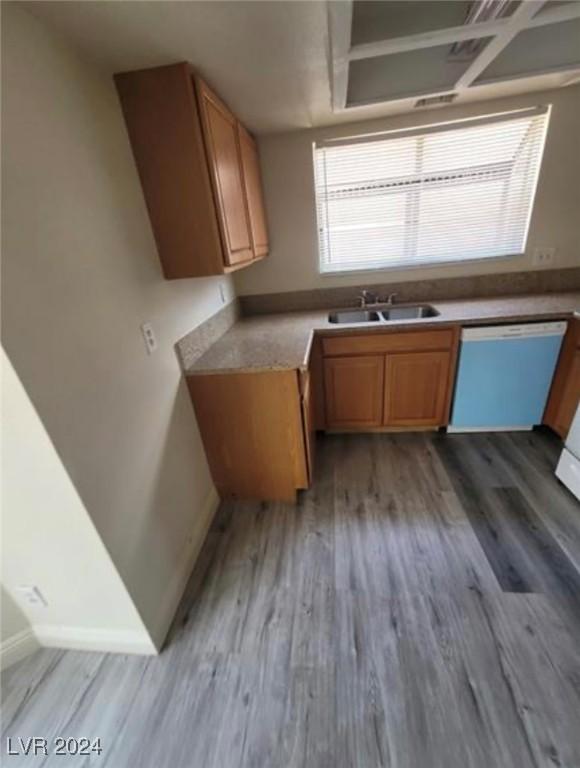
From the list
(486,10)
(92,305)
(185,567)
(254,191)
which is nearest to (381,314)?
(254,191)

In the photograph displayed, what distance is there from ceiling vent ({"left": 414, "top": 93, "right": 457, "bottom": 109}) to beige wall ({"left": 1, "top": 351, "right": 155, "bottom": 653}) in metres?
2.59

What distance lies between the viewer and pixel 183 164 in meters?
1.38

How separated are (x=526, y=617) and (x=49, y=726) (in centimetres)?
185

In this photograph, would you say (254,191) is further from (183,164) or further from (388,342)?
(388,342)

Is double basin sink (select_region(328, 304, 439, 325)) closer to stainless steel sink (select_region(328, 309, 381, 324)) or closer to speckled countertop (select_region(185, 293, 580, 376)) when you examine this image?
stainless steel sink (select_region(328, 309, 381, 324))

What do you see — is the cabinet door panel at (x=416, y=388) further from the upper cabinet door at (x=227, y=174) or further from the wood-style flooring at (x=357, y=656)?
the upper cabinet door at (x=227, y=174)

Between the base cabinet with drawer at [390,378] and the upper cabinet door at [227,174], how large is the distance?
0.88 metres

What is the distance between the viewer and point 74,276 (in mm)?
1045

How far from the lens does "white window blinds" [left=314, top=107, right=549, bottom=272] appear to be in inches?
88.9

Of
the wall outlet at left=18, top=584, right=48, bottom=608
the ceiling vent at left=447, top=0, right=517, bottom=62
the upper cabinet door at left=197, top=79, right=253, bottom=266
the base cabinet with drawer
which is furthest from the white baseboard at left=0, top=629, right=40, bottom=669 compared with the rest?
the ceiling vent at left=447, top=0, right=517, bottom=62

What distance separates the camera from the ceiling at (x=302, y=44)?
3.28ft

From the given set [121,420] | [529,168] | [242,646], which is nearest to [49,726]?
[242,646]

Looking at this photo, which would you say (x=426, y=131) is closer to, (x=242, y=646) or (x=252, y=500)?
(x=252, y=500)

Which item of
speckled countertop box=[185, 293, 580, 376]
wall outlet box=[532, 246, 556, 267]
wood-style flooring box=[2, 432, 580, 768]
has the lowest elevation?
wood-style flooring box=[2, 432, 580, 768]
